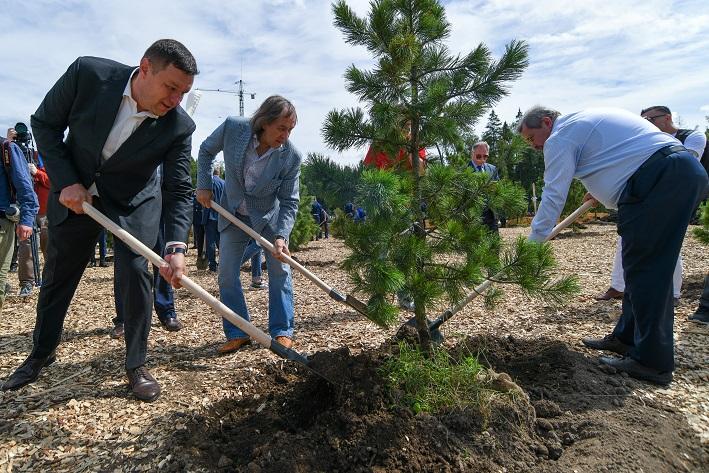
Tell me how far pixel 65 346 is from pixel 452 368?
3.22m

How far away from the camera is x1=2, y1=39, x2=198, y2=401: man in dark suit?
2.53 meters

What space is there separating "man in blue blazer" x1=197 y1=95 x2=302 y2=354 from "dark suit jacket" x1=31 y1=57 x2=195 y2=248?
557 millimetres

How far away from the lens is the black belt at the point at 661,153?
8.82 ft

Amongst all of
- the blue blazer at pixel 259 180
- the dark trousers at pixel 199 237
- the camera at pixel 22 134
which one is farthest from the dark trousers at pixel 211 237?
the blue blazer at pixel 259 180

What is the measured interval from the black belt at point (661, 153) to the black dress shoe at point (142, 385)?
3082 mm

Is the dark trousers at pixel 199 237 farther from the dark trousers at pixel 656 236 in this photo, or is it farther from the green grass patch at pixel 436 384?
the dark trousers at pixel 656 236

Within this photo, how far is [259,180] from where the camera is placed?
3.48 meters

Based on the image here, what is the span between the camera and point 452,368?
7.48ft

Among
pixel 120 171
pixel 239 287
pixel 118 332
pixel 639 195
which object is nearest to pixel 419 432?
pixel 639 195

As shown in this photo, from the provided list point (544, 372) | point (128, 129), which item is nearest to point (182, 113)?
point (128, 129)

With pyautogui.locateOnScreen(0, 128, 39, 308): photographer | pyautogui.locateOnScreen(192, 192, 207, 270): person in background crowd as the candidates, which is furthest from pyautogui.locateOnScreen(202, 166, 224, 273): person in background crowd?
pyautogui.locateOnScreen(0, 128, 39, 308): photographer

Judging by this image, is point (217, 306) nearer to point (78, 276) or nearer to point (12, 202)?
point (78, 276)

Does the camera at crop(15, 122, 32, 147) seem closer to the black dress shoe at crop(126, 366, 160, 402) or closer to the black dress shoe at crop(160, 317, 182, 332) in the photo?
the black dress shoe at crop(160, 317, 182, 332)

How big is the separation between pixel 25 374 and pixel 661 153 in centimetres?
401
